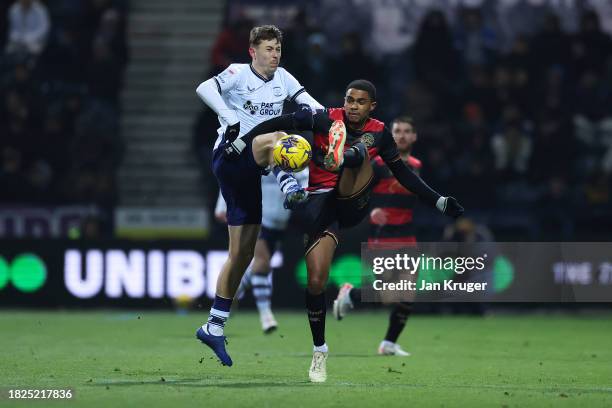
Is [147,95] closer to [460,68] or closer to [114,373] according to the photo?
[460,68]

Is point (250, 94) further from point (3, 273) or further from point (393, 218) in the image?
point (3, 273)

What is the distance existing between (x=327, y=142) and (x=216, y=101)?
978 mm

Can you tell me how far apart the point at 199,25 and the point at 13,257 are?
7.50 meters

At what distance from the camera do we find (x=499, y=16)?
75.9 feet

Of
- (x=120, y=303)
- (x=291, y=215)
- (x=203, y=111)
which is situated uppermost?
(x=203, y=111)

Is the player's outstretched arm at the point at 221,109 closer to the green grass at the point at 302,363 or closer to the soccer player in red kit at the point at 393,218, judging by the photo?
the green grass at the point at 302,363

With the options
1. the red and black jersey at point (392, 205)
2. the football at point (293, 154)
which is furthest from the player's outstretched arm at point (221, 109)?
the red and black jersey at point (392, 205)

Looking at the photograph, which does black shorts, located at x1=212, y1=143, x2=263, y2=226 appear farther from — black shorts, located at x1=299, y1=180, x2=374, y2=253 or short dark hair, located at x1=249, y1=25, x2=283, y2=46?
short dark hair, located at x1=249, y1=25, x2=283, y2=46

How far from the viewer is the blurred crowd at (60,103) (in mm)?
21031

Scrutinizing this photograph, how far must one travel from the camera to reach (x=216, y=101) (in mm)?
10305

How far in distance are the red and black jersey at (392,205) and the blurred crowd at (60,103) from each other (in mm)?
8556

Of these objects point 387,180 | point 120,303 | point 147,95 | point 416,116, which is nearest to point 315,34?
point 416,116

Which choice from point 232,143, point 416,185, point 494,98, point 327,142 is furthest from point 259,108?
point 494,98

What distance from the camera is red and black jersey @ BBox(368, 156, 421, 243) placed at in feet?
43.4
